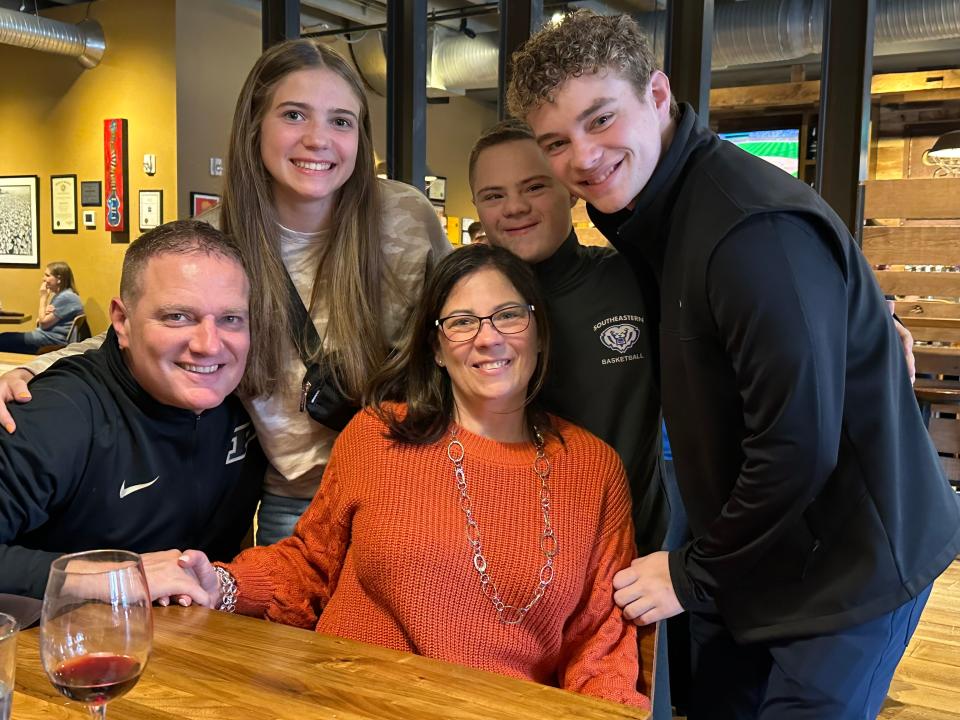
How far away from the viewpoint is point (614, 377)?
73.5 inches

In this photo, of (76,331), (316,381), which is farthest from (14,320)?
(316,381)

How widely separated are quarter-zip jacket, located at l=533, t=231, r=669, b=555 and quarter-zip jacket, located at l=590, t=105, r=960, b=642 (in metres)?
0.25

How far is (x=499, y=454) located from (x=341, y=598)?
0.40 meters

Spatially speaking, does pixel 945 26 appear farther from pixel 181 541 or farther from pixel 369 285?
pixel 181 541

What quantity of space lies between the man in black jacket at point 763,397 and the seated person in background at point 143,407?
2.26ft

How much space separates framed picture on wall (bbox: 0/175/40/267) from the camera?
358 inches

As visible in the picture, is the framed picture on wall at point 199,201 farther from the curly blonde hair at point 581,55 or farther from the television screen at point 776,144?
the curly blonde hair at point 581,55

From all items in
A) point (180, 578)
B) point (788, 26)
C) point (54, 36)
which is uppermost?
point (54, 36)

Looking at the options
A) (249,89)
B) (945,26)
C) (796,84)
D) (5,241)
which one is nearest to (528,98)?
(249,89)

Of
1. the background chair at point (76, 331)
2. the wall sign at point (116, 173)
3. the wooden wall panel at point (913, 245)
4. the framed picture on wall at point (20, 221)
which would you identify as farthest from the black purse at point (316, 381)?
the framed picture on wall at point (20, 221)

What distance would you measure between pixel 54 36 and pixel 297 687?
26.7 ft

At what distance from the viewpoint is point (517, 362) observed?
176 centimetres

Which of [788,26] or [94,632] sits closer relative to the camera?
[94,632]

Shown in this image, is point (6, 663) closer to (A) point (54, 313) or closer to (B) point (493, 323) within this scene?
(B) point (493, 323)
